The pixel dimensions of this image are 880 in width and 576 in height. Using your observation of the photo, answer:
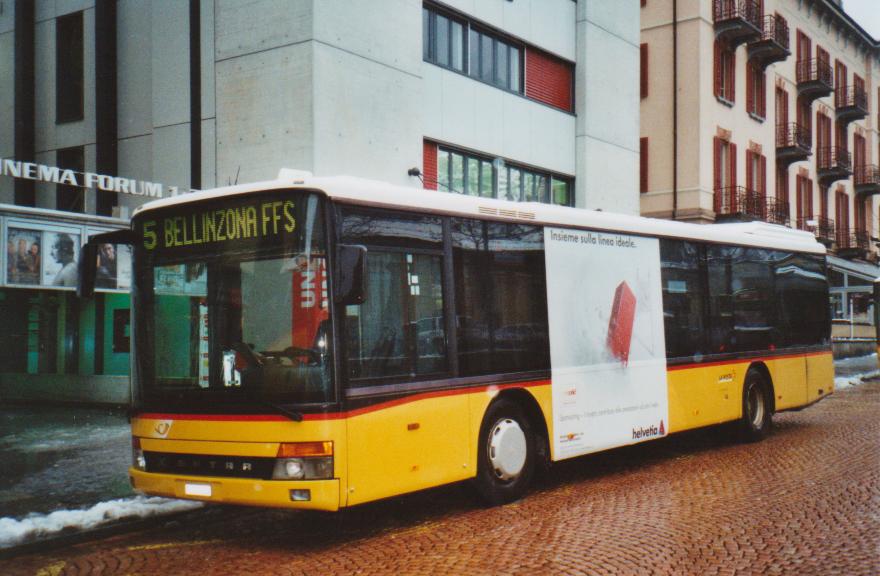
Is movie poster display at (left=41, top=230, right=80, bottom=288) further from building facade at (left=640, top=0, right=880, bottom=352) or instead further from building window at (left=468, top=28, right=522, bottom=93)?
building facade at (left=640, top=0, right=880, bottom=352)

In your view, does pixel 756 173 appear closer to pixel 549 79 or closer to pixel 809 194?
pixel 809 194

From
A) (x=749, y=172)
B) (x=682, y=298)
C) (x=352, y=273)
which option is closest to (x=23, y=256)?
(x=682, y=298)

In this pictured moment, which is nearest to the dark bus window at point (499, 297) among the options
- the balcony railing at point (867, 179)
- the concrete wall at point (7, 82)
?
the concrete wall at point (7, 82)

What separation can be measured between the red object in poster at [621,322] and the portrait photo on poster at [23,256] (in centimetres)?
1002

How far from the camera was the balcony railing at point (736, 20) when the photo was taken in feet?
103

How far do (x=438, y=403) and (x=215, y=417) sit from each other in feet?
5.97

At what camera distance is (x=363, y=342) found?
7.14 meters

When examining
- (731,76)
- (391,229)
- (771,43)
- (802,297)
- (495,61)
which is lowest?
(802,297)

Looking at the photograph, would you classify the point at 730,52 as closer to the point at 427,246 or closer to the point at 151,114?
the point at 151,114

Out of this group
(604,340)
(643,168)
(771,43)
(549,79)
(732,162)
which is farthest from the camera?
(771,43)

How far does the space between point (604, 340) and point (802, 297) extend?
5.74 m

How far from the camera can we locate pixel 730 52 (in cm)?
3272

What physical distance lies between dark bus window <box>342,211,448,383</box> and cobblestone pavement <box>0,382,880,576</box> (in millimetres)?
1370

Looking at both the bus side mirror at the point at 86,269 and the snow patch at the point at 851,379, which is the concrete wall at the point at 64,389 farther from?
the snow patch at the point at 851,379
